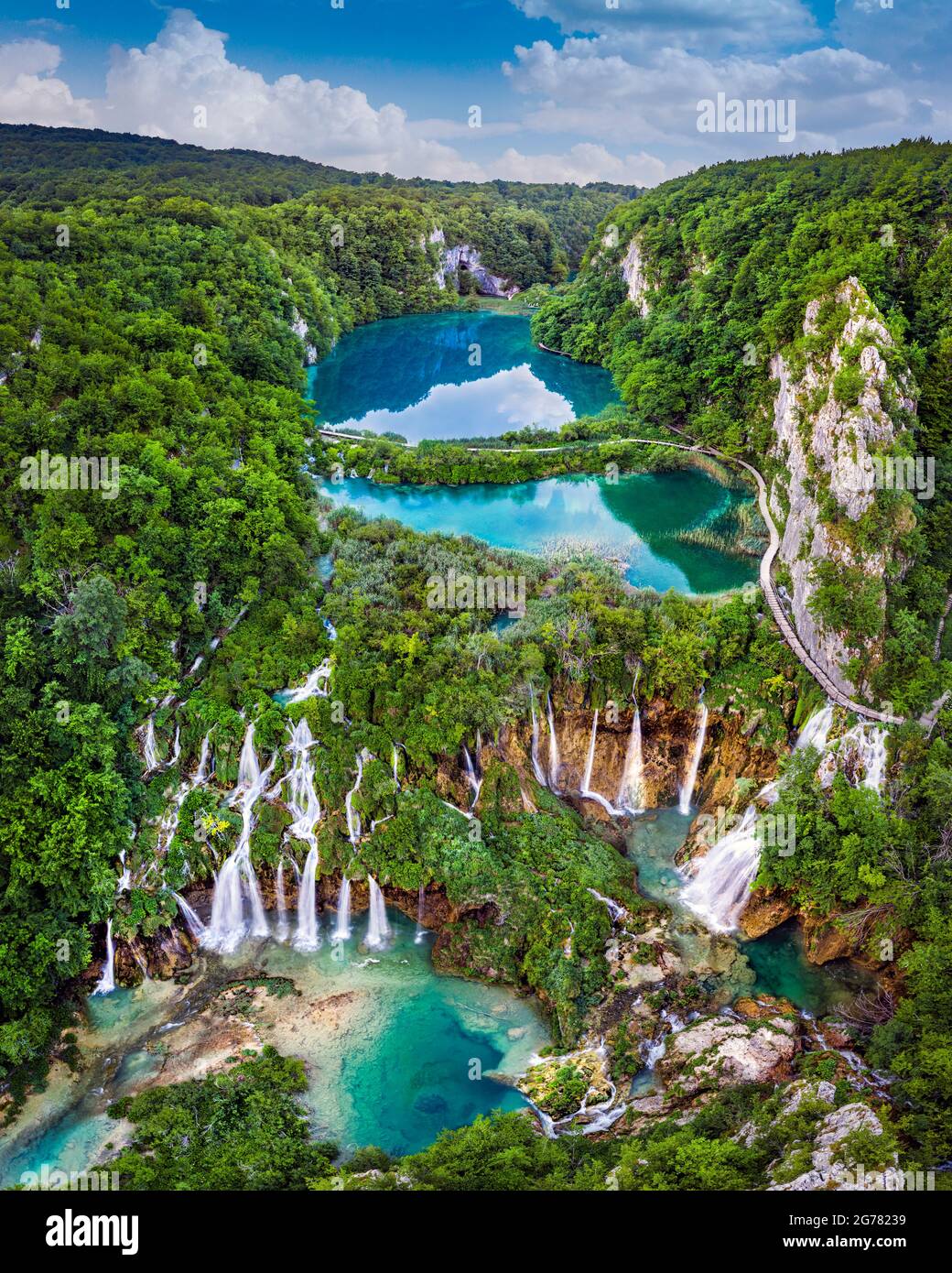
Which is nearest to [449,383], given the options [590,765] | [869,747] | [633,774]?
[590,765]

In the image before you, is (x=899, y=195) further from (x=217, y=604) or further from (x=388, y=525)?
(x=217, y=604)

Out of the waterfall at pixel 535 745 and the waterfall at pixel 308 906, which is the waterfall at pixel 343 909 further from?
the waterfall at pixel 535 745

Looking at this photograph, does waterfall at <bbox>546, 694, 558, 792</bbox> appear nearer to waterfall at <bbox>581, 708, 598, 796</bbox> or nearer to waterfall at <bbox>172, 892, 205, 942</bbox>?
waterfall at <bbox>581, 708, 598, 796</bbox>

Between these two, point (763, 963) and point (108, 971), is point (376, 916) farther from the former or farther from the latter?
point (763, 963)

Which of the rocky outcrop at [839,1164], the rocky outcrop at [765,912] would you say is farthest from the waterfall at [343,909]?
the rocky outcrop at [839,1164]

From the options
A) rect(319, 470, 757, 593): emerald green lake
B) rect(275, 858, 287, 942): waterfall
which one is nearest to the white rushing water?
rect(275, 858, 287, 942): waterfall

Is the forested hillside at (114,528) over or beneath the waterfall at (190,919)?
over

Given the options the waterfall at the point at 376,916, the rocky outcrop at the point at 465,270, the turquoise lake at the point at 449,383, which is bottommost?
the waterfall at the point at 376,916
